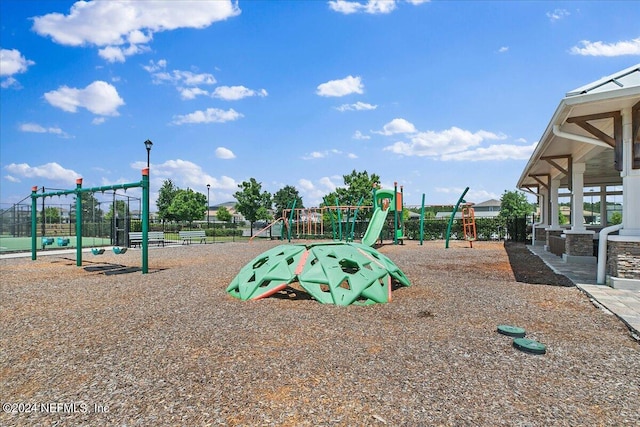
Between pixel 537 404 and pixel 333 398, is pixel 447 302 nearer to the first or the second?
pixel 537 404

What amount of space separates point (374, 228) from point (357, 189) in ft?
74.9

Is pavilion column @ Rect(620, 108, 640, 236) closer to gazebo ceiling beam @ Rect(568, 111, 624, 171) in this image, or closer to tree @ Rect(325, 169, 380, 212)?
gazebo ceiling beam @ Rect(568, 111, 624, 171)

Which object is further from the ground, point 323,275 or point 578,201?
point 578,201

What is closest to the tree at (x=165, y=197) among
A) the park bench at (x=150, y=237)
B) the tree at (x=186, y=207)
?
the tree at (x=186, y=207)

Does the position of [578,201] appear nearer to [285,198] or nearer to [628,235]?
[628,235]

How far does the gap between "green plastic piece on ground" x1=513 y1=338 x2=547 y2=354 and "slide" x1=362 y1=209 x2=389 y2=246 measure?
1067 centimetres

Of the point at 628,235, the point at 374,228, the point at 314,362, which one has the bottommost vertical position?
the point at 314,362

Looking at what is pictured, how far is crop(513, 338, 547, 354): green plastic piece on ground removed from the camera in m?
3.79

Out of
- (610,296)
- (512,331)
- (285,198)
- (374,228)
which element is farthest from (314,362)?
(285,198)

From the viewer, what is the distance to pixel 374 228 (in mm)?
16391

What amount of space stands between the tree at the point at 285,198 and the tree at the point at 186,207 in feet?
32.4

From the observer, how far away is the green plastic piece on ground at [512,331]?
14.1ft

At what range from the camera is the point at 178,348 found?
401 centimetres

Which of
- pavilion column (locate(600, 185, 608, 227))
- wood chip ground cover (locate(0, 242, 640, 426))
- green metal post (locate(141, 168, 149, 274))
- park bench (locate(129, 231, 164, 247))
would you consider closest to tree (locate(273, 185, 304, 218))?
park bench (locate(129, 231, 164, 247))
